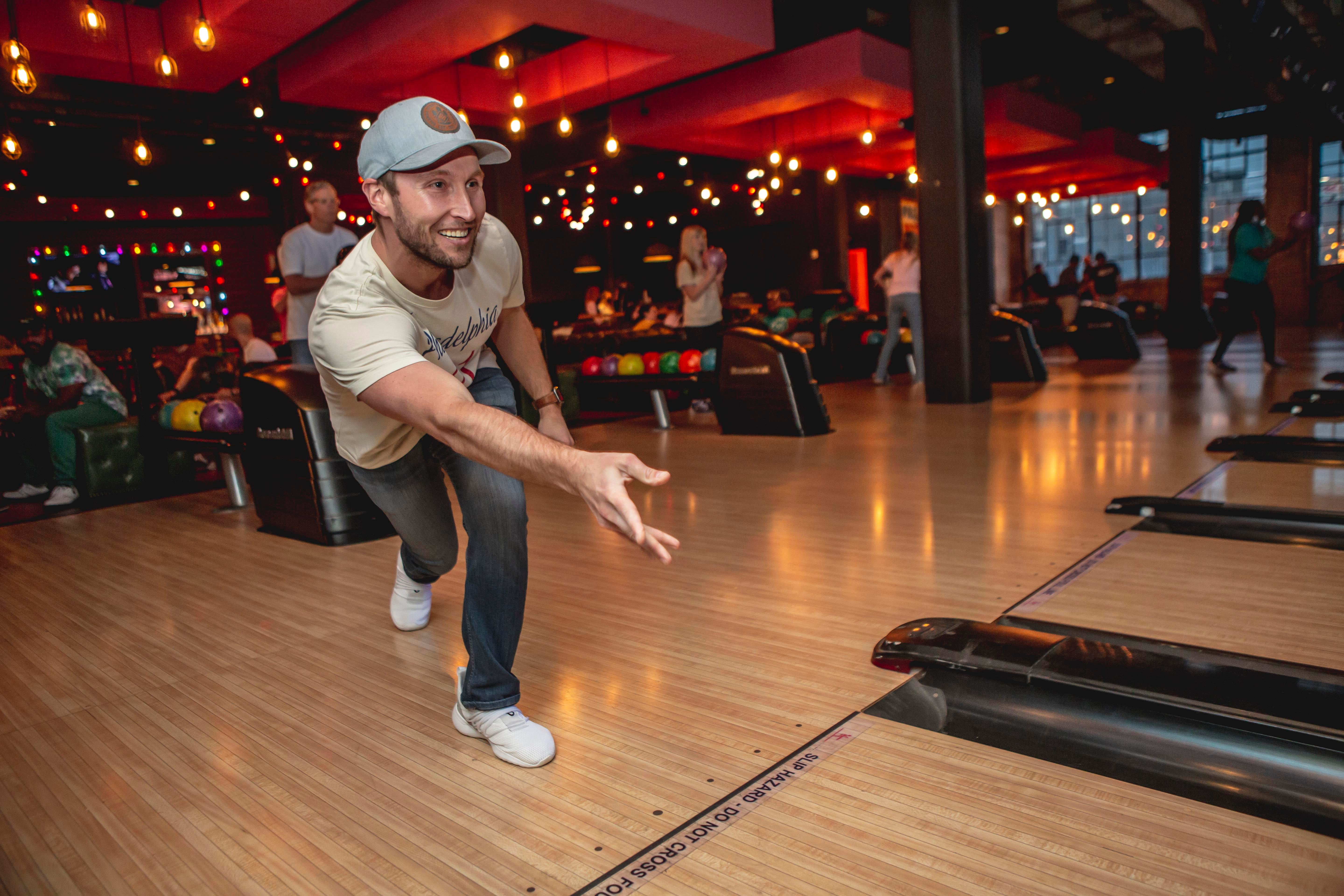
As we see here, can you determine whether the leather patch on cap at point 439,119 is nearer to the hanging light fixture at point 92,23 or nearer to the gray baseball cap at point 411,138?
the gray baseball cap at point 411,138

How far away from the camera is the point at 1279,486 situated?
3.54 m

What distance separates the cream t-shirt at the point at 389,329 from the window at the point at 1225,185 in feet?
60.4

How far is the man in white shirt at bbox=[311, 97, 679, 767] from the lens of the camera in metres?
1.41

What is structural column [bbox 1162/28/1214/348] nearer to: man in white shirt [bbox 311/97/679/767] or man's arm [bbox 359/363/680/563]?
man in white shirt [bbox 311/97/679/767]

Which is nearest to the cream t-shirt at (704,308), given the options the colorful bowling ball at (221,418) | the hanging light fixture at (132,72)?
the colorful bowling ball at (221,418)

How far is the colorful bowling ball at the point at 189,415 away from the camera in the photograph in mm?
4773

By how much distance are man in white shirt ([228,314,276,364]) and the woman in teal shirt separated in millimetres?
7752

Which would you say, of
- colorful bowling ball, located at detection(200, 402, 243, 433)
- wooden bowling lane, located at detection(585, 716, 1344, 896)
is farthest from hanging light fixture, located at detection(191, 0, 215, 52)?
wooden bowling lane, located at detection(585, 716, 1344, 896)

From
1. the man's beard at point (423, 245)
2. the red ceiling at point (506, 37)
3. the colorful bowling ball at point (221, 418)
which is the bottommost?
the colorful bowling ball at point (221, 418)

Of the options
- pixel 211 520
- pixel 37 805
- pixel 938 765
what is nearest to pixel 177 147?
pixel 211 520

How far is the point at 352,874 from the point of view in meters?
1.39

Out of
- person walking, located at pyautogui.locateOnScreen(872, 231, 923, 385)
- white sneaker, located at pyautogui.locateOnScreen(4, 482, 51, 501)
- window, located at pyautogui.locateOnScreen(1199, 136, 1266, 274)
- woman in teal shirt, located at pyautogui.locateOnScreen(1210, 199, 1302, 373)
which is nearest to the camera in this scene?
white sneaker, located at pyautogui.locateOnScreen(4, 482, 51, 501)


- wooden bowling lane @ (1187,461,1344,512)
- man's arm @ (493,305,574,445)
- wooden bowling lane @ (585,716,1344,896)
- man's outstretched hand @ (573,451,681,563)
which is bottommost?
wooden bowling lane @ (1187,461,1344,512)

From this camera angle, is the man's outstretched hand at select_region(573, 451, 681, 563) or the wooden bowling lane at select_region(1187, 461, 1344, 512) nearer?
the man's outstretched hand at select_region(573, 451, 681, 563)
